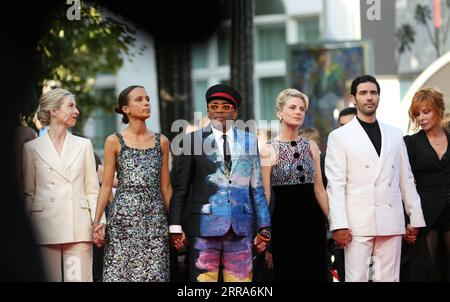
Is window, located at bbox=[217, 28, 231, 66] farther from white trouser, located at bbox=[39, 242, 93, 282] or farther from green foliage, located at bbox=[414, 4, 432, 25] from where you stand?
white trouser, located at bbox=[39, 242, 93, 282]

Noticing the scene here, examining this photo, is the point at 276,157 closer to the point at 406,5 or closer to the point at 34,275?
the point at 34,275

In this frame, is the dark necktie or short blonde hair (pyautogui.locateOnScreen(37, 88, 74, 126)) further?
short blonde hair (pyautogui.locateOnScreen(37, 88, 74, 126))

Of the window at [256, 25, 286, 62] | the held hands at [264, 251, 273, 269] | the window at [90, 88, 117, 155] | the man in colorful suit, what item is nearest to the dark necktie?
the man in colorful suit

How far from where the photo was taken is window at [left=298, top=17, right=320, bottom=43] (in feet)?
60.3

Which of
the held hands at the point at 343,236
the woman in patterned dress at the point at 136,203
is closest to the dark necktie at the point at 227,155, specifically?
the woman in patterned dress at the point at 136,203

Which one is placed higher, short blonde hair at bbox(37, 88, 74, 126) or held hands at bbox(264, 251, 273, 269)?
short blonde hair at bbox(37, 88, 74, 126)

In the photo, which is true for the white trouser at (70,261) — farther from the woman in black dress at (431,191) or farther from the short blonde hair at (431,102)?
the short blonde hair at (431,102)

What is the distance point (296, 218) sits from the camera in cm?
695

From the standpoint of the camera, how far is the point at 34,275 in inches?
133

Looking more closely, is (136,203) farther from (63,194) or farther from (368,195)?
(368,195)

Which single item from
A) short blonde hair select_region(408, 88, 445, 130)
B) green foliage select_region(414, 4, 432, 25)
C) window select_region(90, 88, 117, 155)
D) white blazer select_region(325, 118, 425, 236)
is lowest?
white blazer select_region(325, 118, 425, 236)

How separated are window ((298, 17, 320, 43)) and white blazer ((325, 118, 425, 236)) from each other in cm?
1189

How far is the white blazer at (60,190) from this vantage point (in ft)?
21.1

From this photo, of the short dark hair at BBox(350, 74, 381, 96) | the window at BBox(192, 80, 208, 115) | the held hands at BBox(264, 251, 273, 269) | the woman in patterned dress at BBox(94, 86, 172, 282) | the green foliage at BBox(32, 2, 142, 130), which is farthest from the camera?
the window at BBox(192, 80, 208, 115)
